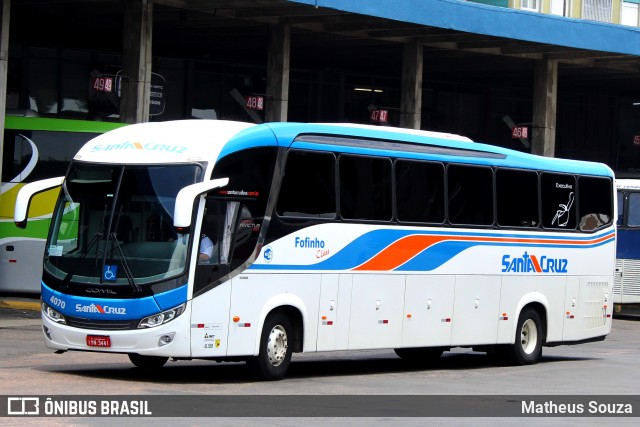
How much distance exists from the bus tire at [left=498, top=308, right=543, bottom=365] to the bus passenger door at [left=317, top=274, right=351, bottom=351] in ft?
13.9

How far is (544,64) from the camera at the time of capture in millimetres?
37688

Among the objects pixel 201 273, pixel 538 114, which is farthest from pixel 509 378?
pixel 538 114

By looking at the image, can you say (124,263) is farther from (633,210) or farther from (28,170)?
(633,210)

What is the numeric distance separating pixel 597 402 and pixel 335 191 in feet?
14.2

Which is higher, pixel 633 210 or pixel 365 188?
pixel 365 188

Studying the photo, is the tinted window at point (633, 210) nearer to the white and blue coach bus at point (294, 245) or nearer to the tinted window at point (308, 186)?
the white and blue coach bus at point (294, 245)

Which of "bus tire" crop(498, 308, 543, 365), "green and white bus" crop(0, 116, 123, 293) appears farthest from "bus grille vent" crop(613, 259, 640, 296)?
"green and white bus" crop(0, 116, 123, 293)

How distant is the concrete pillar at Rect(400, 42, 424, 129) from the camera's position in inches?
1369

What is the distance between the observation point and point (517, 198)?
19906 millimetres

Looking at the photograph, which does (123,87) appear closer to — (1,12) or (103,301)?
(1,12)

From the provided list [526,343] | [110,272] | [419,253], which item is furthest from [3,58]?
[110,272]

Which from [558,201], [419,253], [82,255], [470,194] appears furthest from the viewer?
[558,201]

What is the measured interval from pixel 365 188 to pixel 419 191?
124cm

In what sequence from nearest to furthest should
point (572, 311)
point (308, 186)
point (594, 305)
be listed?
point (308, 186) < point (572, 311) < point (594, 305)
